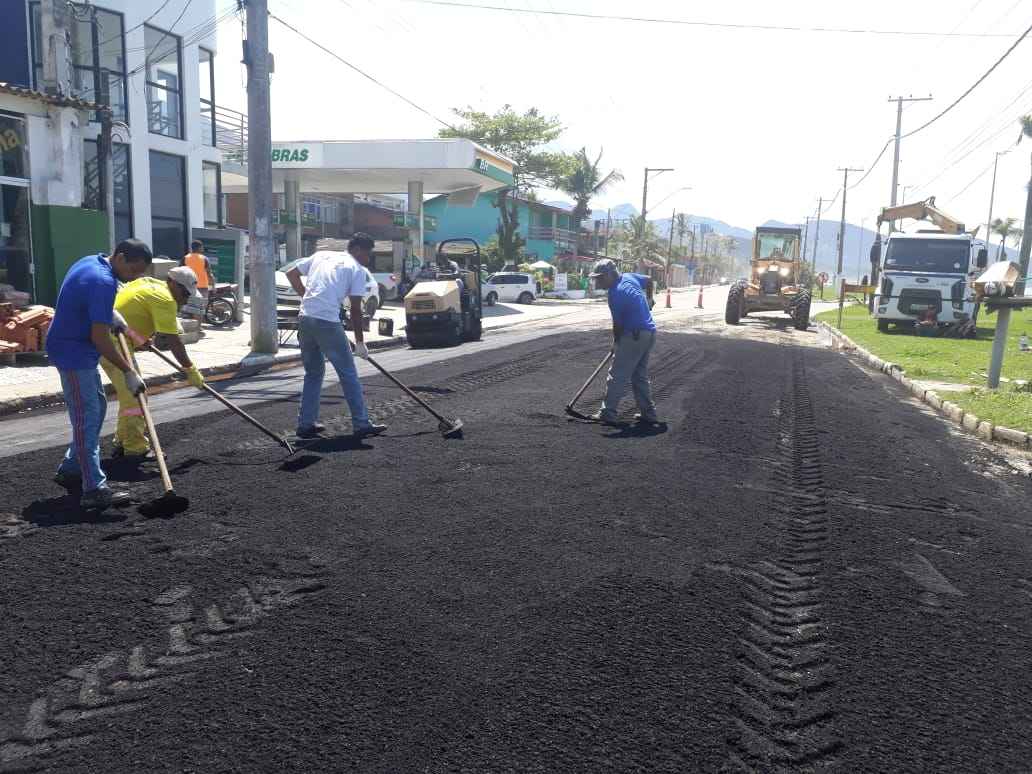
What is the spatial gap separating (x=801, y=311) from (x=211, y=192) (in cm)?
1722

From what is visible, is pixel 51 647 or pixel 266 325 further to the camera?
pixel 266 325

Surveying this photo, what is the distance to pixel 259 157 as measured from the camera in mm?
12609

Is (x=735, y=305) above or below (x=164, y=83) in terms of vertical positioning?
below

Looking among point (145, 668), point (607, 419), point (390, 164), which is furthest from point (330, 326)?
point (390, 164)

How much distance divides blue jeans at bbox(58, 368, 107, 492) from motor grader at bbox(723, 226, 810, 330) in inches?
786

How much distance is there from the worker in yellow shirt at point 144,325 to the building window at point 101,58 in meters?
14.3

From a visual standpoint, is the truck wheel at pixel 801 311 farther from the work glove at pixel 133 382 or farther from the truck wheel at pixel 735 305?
the work glove at pixel 133 382

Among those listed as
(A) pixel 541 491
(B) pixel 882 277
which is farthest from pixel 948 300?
(A) pixel 541 491

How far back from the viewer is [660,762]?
98.8 inches

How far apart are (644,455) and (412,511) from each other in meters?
2.33

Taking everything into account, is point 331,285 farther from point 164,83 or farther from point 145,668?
point 164,83

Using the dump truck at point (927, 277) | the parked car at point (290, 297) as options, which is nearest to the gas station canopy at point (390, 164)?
the parked car at point (290, 297)

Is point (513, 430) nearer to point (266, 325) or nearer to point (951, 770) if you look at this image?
point (951, 770)

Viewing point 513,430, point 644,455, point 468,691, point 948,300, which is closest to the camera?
point 468,691
